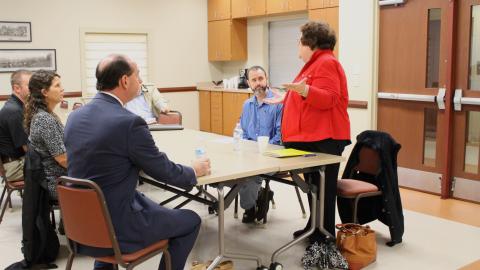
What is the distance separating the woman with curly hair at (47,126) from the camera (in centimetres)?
335

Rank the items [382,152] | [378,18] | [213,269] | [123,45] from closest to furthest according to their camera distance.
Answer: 1. [213,269]
2. [382,152]
3. [378,18]
4. [123,45]

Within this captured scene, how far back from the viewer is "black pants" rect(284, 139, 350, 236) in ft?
11.3

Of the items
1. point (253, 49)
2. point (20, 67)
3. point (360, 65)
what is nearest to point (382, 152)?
point (360, 65)

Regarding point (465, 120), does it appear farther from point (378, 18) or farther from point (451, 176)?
point (378, 18)

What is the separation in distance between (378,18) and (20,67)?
476cm

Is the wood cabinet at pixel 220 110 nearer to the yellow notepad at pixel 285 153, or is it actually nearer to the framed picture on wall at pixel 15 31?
the framed picture on wall at pixel 15 31

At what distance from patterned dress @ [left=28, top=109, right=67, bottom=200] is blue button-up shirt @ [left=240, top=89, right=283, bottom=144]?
1.53 metres

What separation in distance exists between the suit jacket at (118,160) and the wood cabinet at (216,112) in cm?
581

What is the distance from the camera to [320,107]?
10.7 ft

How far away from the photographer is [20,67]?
712cm

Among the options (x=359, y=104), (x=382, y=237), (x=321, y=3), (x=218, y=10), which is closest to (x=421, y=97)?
(x=359, y=104)

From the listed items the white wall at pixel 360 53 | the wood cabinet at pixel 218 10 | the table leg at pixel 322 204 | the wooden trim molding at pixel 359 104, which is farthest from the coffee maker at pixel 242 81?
the table leg at pixel 322 204

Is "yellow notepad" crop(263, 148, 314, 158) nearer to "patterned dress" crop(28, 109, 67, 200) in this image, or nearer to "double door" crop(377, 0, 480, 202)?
"patterned dress" crop(28, 109, 67, 200)

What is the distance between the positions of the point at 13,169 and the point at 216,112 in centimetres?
451
